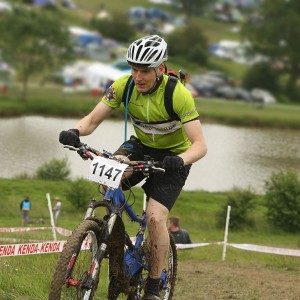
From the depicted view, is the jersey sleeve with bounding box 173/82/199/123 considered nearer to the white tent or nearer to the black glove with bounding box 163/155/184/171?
the black glove with bounding box 163/155/184/171

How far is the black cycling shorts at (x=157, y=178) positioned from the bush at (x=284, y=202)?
2378 centimetres

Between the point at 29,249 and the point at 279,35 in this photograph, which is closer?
the point at 29,249

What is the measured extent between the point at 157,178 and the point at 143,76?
0.99m

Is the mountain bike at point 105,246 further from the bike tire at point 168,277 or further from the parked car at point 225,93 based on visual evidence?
the parked car at point 225,93

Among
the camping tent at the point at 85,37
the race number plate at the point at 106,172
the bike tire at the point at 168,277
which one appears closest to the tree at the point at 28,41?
the camping tent at the point at 85,37

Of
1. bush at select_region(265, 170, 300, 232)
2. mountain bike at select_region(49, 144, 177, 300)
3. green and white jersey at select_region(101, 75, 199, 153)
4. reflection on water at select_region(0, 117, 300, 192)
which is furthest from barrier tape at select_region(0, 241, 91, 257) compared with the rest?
reflection on water at select_region(0, 117, 300, 192)

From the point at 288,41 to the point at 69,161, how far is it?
5993cm

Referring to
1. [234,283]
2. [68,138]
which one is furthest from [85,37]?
Result: [68,138]

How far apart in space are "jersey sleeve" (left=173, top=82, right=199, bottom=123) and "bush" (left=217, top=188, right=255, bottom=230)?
22964 mm

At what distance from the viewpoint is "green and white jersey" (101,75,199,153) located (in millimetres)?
8242

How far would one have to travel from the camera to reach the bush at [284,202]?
32.0m

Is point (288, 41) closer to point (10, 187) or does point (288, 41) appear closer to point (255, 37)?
point (255, 37)

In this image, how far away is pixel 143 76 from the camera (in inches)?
322

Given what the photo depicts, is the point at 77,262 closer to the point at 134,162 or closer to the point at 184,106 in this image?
the point at 134,162
